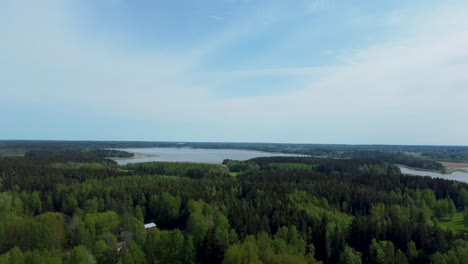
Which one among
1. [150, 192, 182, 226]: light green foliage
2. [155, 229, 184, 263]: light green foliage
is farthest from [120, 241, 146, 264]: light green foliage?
[150, 192, 182, 226]: light green foliage

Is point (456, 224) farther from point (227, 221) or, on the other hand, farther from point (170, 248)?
point (170, 248)

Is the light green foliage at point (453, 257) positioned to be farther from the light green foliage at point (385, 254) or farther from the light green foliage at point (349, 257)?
the light green foliage at point (349, 257)

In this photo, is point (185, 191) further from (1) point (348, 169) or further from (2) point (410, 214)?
(1) point (348, 169)

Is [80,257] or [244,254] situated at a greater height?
[244,254]

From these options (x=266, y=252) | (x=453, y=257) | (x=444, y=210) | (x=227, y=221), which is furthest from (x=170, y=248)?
(x=444, y=210)

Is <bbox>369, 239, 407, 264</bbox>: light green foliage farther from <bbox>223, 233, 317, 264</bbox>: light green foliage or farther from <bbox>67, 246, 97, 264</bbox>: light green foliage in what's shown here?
<bbox>67, 246, 97, 264</bbox>: light green foliage

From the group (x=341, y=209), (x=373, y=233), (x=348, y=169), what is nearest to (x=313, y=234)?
(x=373, y=233)
